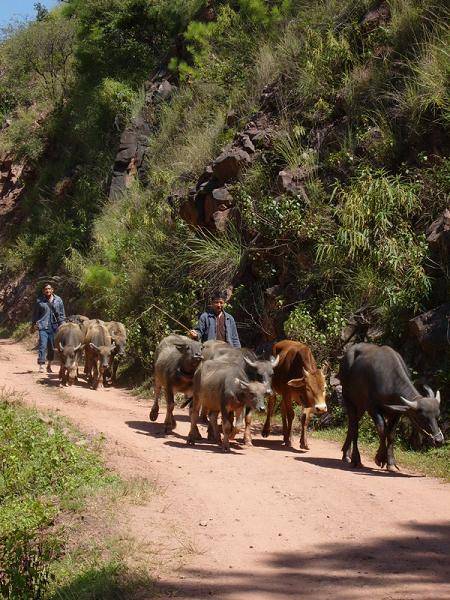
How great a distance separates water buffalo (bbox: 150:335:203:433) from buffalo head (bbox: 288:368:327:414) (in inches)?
65.0

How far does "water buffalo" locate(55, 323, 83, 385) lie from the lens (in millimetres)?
18078

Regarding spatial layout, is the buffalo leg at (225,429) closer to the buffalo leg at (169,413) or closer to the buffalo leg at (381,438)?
the buffalo leg at (169,413)

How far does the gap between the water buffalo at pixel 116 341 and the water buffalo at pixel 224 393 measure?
Answer: 6.61 m

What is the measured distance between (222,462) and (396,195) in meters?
6.70

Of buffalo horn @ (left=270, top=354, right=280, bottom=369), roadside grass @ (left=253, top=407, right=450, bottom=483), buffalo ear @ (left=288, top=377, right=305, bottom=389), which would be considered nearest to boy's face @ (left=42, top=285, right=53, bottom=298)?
roadside grass @ (left=253, top=407, right=450, bottom=483)

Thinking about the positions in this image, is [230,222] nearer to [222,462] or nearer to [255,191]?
[255,191]

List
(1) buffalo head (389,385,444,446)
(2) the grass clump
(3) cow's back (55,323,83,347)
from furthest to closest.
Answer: (3) cow's back (55,323,83,347), (1) buffalo head (389,385,444,446), (2) the grass clump

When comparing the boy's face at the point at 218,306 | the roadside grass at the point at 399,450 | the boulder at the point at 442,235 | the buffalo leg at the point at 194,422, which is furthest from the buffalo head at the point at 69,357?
the boulder at the point at 442,235

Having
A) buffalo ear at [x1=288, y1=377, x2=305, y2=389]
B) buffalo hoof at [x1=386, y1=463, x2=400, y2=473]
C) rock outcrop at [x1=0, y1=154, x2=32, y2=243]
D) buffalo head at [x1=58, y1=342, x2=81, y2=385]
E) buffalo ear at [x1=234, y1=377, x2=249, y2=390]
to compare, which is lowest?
buffalo hoof at [x1=386, y1=463, x2=400, y2=473]

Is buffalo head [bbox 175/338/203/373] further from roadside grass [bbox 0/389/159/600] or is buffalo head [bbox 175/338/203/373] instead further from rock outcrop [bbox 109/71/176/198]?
rock outcrop [bbox 109/71/176/198]

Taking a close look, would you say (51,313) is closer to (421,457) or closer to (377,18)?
(377,18)

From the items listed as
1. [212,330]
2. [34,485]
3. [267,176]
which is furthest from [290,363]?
[267,176]

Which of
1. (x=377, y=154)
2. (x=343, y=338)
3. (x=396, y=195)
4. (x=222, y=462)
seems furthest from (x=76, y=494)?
(x=377, y=154)

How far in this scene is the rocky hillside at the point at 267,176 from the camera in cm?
1535
